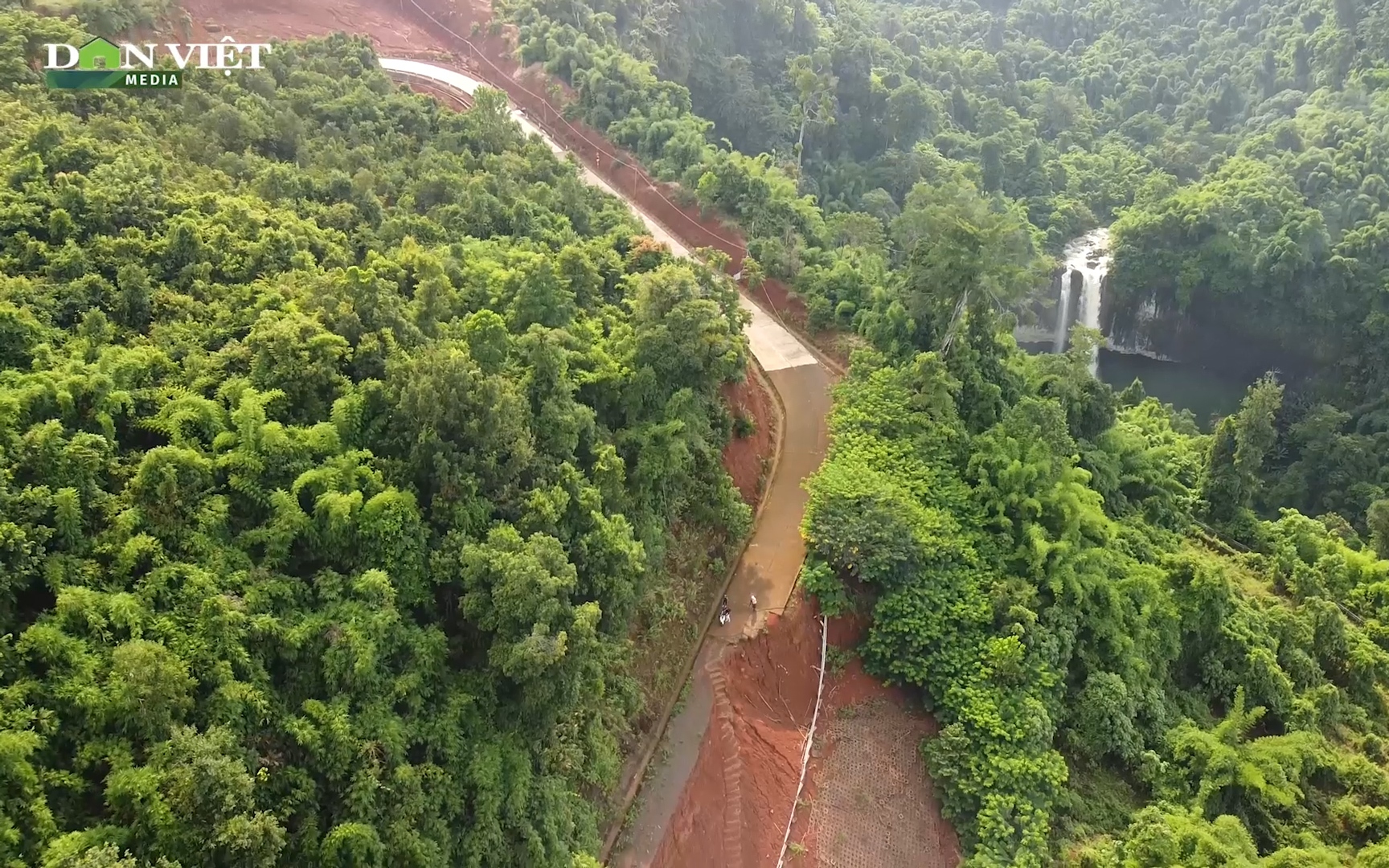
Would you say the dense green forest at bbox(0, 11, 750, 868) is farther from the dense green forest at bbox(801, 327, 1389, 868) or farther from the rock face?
the rock face

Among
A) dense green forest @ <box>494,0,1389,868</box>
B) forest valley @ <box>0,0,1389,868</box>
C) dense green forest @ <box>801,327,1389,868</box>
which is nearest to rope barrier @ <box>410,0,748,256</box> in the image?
dense green forest @ <box>494,0,1389,868</box>

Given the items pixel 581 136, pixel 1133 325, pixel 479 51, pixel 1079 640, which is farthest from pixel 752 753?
pixel 1133 325

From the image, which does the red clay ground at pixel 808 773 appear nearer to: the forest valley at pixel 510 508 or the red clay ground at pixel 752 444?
the forest valley at pixel 510 508

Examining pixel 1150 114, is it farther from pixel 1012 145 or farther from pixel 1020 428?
pixel 1020 428

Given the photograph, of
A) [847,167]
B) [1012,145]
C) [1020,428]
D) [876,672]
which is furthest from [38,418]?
[1012,145]

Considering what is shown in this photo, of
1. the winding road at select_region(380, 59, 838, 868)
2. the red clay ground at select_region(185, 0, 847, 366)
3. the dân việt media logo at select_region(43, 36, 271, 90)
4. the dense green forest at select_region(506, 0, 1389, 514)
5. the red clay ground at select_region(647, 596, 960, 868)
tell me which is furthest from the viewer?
the dense green forest at select_region(506, 0, 1389, 514)

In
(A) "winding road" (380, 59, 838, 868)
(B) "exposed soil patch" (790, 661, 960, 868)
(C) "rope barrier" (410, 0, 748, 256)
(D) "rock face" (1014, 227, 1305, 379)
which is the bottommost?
(B) "exposed soil patch" (790, 661, 960, 868)

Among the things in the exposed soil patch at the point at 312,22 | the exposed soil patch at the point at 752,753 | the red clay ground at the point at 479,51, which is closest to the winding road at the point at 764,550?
the exposed soil patch at the point at 752,753

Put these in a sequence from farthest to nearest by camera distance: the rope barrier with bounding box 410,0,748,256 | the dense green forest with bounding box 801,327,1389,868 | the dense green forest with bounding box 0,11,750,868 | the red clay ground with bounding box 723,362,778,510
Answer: the rope barrier with bounding box 410,0,748,256
the red clay ground with bounding box 723,362,778,510
the dense green forest with bounding box 801,327,1389,868
the dense green forest with bounding box 0,11,750,868
